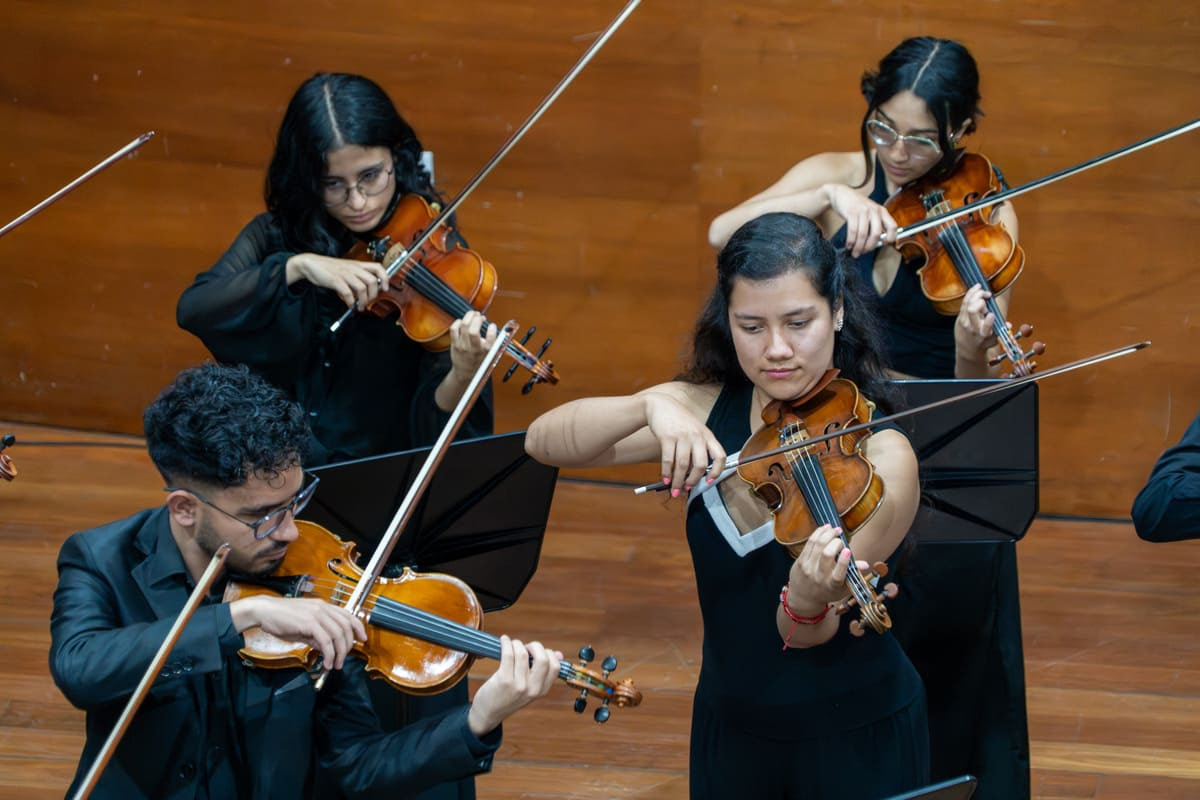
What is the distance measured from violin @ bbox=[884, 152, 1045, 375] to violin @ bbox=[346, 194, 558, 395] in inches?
21.4

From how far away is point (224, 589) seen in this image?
1604mm

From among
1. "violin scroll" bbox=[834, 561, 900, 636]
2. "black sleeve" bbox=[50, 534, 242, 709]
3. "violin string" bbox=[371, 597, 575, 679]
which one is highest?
"violin scroll" bbox=[834, 561, 900, 636]

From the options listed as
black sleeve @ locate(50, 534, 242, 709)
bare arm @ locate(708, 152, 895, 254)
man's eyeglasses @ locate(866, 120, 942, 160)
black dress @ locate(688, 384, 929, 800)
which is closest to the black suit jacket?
black sleeve @ locate(50, 534, 242, 709)

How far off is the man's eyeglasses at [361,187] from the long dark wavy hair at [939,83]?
0.70 m

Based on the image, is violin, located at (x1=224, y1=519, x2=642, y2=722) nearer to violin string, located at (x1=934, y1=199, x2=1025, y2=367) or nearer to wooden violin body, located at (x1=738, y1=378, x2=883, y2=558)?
wooden violin body, located at (x1=738, y1=378, x2=883, y2=558)

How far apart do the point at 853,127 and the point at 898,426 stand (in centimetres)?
172

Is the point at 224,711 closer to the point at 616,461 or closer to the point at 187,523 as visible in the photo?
the point at 187,523

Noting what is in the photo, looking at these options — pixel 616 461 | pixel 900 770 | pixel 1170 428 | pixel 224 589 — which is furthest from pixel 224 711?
pixel 1170 428

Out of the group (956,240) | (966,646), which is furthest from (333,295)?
(966,646)

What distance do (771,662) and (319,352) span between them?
91 cm

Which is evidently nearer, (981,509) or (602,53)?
(981,509)

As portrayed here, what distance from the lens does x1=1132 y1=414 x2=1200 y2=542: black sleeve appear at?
1700 millimetres

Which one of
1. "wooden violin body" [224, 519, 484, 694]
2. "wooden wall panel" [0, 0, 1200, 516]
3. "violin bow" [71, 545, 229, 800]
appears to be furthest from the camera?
"wooden wall panel" [0, 0, 1200, 516]

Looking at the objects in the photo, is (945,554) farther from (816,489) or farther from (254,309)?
(254,309)
